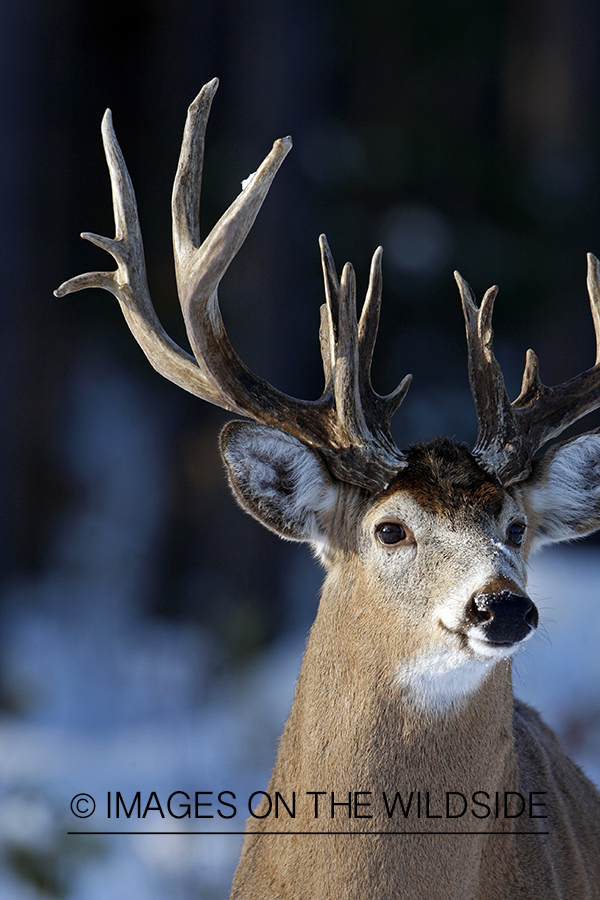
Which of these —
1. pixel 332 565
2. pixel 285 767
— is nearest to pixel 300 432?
pixel 332 565

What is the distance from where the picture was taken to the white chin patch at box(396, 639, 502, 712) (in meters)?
3.04

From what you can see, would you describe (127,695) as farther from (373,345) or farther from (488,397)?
(488,397)

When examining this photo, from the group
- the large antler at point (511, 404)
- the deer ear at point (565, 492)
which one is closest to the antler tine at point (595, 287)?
the large antler at point (511, 404)

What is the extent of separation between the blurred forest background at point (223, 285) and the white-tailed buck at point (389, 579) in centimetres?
431

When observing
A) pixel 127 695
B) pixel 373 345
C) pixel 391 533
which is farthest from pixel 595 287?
pixel 127 695

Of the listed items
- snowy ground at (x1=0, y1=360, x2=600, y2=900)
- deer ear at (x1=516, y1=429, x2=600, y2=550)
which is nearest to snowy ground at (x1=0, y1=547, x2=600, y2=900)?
snowy ground at (x1=0, y1=360, x2=600, y2=900)

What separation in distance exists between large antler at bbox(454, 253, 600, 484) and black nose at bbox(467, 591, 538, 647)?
654mm

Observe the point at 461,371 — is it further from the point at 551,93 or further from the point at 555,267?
the point at 551,93

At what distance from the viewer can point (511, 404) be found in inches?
144

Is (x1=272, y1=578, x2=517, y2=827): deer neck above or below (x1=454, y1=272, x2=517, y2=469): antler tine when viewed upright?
below

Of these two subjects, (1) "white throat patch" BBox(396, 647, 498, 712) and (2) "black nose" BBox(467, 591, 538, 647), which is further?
(1) "white throat patch" BBox(396, 647, 498, 712)

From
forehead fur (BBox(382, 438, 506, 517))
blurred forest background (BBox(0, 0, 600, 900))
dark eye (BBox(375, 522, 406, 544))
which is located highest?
blurred forest background (BBox(0, 0, 600, 900))

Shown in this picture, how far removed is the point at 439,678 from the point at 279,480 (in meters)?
0.83

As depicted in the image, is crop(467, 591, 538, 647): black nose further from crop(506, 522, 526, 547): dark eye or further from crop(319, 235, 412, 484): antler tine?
crop(319, 235, 412, 484): antler tine
